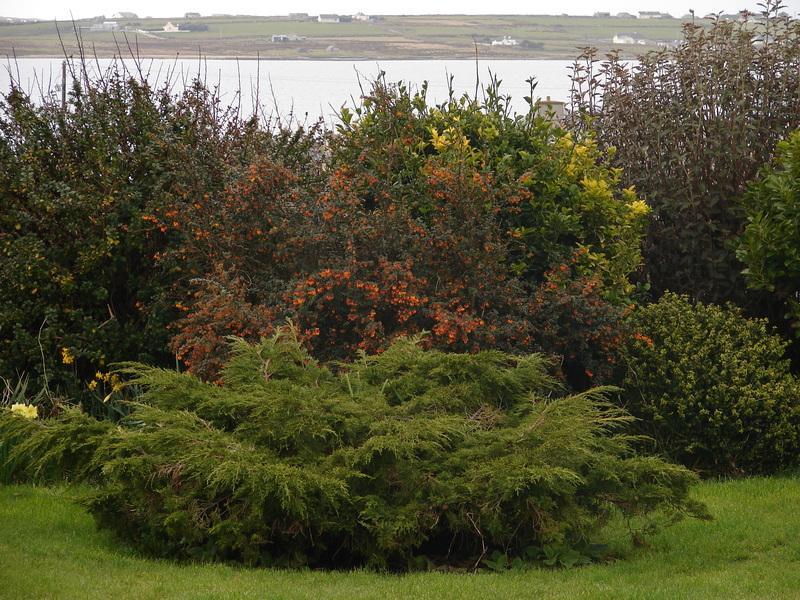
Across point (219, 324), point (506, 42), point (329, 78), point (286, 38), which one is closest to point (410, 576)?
point (219, 324)

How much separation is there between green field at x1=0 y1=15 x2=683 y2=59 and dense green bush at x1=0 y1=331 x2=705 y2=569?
7562mm

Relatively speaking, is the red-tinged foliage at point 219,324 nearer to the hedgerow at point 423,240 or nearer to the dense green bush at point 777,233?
the hedgerow at point 423,240

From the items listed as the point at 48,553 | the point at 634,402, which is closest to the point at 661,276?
the point at 634,402

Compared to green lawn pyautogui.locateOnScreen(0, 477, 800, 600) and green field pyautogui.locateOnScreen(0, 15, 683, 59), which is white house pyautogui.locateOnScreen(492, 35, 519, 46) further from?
green lawn pyautogui.locateOnScreen(0, 477, 800, 600)

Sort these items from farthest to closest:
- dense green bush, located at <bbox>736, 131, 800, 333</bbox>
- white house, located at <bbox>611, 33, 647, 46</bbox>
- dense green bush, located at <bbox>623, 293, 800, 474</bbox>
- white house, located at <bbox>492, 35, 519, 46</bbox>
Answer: white house, located at <bbox>492, 35, 519, 46</bbox> → white house, located at <bbox>611, 33, 647, 46</bbox> → dense green bush, located at <bbox>736, 131, 800, 333</bbox> → dense green bush, located at <bbox>623, 293, 800, 474</bbox>

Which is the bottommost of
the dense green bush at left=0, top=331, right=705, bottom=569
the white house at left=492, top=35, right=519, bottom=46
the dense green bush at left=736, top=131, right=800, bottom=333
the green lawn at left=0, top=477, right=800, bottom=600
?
the green lawn at left=0, top=477, right=800, bottom=600

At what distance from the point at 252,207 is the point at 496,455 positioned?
356cm

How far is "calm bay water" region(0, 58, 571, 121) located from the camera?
11125 mm

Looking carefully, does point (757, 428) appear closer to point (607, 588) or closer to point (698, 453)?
point (698, 453)

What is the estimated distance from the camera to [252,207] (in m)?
8.91

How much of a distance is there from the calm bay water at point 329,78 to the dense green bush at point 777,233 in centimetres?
230

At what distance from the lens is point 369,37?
699 inches

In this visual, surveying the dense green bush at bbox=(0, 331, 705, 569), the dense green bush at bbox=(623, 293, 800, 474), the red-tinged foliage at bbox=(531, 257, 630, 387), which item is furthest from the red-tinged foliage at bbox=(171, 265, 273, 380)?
the dense green bush at bbox=(623, 293, 800, 474)

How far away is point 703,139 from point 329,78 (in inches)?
220
